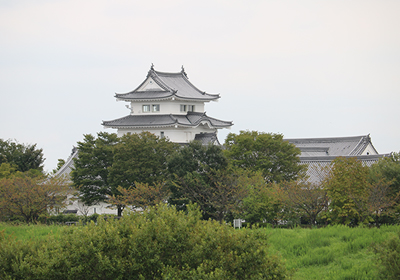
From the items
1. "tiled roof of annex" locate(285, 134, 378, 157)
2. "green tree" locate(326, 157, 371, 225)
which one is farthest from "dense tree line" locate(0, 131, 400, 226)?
"tiled roof of annex" locate(285, 134, 378, 157)

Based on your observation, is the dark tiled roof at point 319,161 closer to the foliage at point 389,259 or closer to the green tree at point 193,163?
the green tree at point 193,163

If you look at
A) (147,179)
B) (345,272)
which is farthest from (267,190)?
(147,179)

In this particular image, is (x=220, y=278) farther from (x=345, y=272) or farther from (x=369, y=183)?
(x=369, y=183)

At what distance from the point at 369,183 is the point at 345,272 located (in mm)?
6485

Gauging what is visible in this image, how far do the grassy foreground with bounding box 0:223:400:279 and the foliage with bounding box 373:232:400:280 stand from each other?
696 mm

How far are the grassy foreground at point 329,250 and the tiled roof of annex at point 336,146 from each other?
90.1ft

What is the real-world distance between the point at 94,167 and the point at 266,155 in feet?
35.4

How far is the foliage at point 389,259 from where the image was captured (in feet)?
29.1

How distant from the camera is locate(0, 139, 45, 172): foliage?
3994 cm

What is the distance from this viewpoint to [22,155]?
4019 cm

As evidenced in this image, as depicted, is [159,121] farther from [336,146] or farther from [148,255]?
[148,255]

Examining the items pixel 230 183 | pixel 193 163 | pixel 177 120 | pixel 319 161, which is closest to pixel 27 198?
pixel 193 163

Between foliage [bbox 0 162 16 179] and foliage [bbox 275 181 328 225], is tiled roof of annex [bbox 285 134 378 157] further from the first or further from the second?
foliage [bbox 275 181 328 225]

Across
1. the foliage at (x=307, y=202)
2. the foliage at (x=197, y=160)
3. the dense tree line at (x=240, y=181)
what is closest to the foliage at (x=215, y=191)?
the dense tree line at (x=240, y=181)
